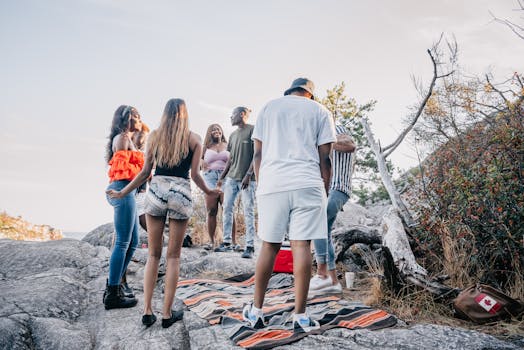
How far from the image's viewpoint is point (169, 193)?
3176 mm

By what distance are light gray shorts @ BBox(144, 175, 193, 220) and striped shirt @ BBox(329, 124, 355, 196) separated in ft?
5.95

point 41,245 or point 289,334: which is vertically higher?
point 41,245

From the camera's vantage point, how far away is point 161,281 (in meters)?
5.17

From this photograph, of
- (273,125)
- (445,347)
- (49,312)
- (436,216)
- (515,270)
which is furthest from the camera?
(436,216)

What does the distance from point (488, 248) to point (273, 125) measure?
136 inches

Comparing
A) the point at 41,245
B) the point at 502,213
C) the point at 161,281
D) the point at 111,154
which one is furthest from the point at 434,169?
the point at 41,245

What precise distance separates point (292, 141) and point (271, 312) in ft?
5.72

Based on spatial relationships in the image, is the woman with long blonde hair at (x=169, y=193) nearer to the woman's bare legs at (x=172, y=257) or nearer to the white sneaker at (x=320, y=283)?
the woman's bare legs at (x=172, y=257)

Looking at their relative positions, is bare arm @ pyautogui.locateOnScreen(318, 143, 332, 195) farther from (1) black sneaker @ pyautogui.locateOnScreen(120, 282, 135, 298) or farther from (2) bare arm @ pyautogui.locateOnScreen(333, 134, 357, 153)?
(1) black sneaker @ pyautogui.locateOnScreen(120, 282, 135, 298)

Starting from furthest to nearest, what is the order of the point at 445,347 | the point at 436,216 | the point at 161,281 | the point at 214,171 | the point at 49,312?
the point at 214,171
the point at 436,216
the point at 161,281
the point at 49,312
the point at 445,347

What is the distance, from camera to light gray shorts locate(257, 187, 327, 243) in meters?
2.79

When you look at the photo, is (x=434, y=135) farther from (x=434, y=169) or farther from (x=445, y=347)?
(x=445, y=347)

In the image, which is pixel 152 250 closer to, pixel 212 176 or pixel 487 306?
pixel 487 306

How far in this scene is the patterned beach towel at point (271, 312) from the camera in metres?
2.80
